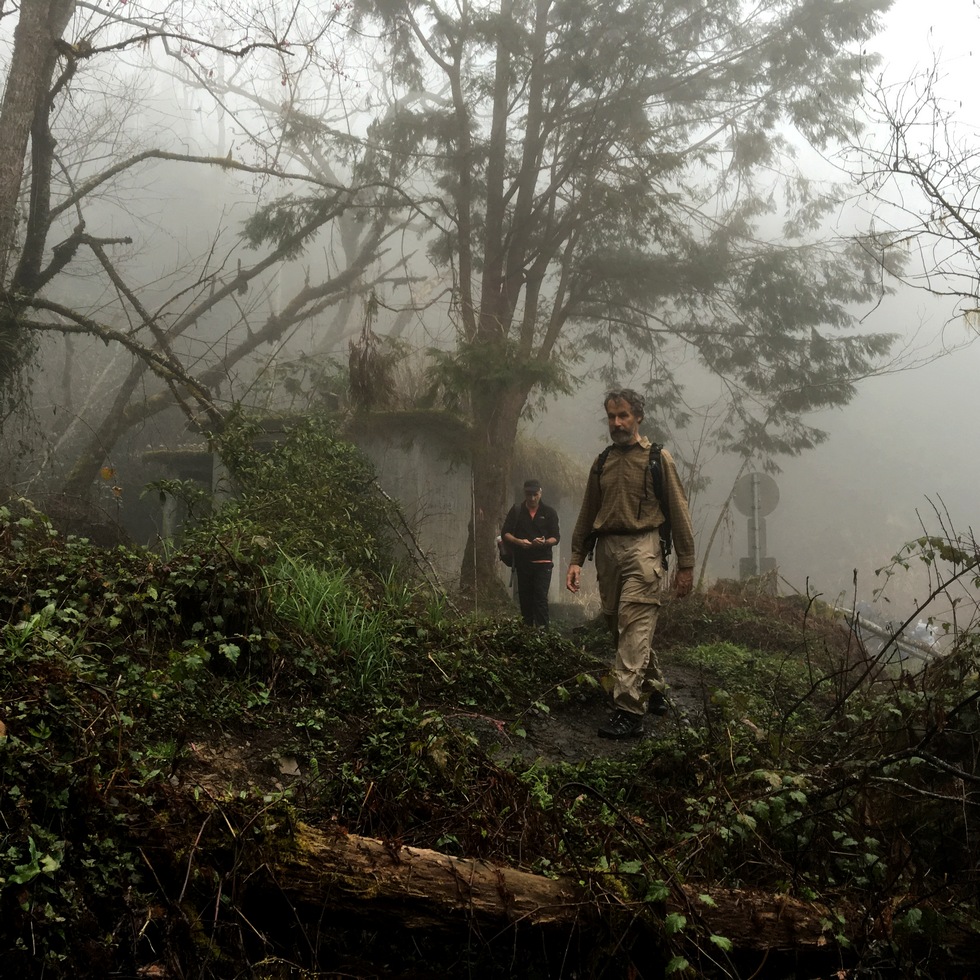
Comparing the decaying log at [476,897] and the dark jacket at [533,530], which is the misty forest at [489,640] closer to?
the decaying log at [476,897]

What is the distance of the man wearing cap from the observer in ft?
34.6

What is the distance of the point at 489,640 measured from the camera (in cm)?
730

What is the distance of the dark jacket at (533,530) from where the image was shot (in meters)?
10.5

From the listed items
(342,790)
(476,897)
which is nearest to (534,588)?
(342,790)

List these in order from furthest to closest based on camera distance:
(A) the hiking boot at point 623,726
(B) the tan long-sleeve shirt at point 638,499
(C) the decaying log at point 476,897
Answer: (B) the tan long-sleeve shirt at point 638,499 → (A) the hiking boot at point 623,726 → (C) the decaying log at point 476,897

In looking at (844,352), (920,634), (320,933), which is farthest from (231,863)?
(920,634)

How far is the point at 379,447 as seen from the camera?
15.5 metres

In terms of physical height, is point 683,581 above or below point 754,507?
below

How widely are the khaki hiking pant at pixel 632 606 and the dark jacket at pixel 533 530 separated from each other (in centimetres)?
388

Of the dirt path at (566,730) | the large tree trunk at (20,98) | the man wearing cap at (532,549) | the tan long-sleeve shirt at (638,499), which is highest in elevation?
the large tree trunk at (20,98)

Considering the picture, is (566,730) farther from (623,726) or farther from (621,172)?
(621,172)

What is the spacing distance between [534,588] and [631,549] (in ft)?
14.1

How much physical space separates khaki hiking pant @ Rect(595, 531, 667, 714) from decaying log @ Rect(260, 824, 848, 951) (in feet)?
8.83

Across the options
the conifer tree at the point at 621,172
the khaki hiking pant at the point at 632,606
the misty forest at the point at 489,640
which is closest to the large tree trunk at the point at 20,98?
the misty forest at the point at 489,640
